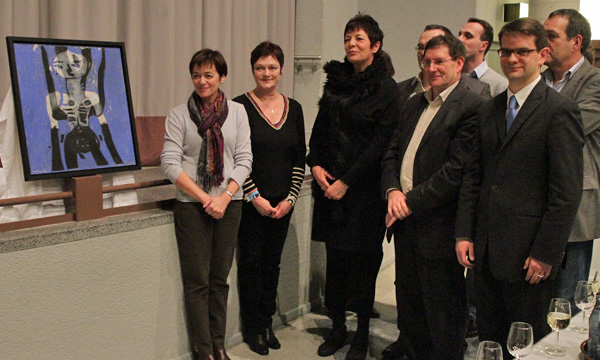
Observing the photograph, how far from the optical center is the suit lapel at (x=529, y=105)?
6.54 feet

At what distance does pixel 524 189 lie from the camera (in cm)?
201

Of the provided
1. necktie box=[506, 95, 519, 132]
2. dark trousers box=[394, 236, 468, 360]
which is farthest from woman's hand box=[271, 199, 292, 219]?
necktie box=[506, 95, 519, 132]

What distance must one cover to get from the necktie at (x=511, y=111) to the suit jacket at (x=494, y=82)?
104 centimetres

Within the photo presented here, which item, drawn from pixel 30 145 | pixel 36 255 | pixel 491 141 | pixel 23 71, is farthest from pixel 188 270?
pixel 491 141

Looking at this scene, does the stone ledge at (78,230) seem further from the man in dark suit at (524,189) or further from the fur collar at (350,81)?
the man in dark suit at (524,189)

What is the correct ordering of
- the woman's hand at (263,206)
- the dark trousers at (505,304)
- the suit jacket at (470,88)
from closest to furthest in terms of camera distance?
the dark trousers at (505,304) < the suit jacket at (470,88) < the woman's hand at (263,206)

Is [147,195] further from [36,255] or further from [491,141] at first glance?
[491,141]

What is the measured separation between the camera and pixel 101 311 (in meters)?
2.43

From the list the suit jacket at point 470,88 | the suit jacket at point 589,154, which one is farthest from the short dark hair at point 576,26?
the suit jacket at point 470,88

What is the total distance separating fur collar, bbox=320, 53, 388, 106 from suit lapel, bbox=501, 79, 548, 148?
2.87 feet

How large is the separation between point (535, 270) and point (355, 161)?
1.04 meters

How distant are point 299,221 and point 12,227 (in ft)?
5.25

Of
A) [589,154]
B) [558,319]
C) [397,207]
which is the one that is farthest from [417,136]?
[558,319]

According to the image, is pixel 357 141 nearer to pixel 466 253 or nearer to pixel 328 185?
pixel 328 185
